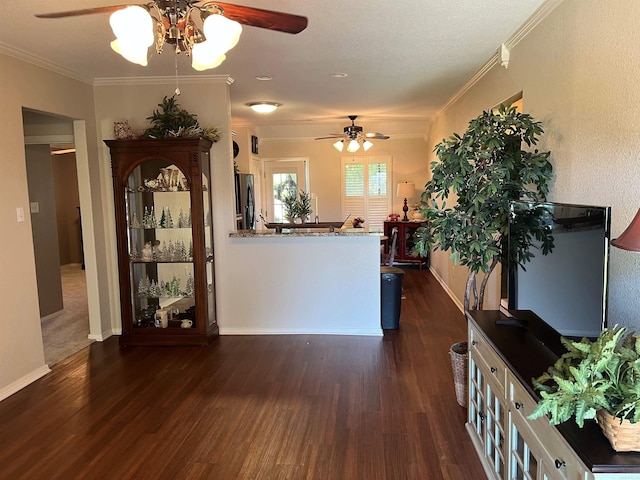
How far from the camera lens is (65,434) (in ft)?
9.11

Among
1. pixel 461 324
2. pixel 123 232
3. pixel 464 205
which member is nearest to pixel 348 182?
pixel 461 324

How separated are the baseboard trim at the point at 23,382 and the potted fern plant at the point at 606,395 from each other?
355 centimetres

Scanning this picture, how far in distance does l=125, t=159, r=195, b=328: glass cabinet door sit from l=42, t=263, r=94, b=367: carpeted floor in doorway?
25.7 inches

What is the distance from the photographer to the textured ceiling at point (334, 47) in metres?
2.74

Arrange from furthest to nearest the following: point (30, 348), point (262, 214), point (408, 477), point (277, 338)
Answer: point (262, 214) < point (277, 338) < point (30, 348) < point (408, 477)

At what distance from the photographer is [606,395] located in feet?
4.26

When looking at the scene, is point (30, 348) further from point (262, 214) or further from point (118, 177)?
point (262, 214)

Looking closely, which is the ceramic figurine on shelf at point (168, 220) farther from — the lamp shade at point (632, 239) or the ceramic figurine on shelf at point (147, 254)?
the lamp shade at point (632, 239)

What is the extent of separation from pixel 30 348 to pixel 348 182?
5913mm

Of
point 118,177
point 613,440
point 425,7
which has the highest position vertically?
point 425,7

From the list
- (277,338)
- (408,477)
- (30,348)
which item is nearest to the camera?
(408,477)

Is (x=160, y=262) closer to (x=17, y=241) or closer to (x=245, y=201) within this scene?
(x=17, y=241)

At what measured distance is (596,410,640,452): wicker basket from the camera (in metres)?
1.23

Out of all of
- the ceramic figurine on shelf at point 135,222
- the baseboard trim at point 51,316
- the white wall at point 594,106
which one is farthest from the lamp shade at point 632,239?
the baseboard trim at point 51,316
